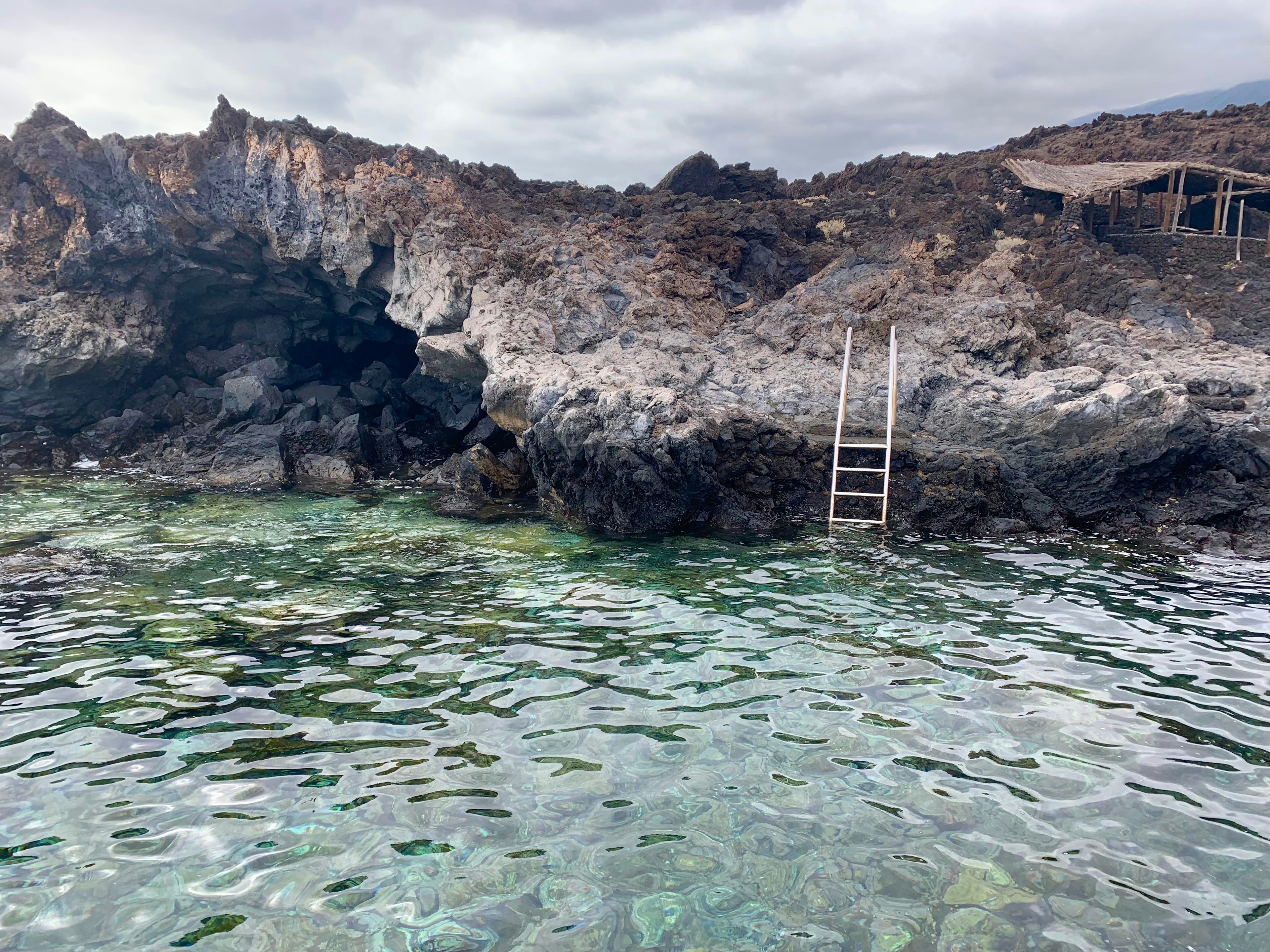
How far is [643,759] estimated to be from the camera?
6.20 m

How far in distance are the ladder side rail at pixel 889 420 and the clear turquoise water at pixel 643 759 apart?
91.1 inches

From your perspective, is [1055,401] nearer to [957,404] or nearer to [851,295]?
[957,404]

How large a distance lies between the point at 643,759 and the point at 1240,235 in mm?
20447

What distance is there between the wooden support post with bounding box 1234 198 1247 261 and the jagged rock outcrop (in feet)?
1.66

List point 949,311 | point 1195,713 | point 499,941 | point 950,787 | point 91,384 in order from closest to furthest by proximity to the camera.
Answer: point 499,941 < point 950,787 < point 1195,713 < point 949,311 < point 91,384

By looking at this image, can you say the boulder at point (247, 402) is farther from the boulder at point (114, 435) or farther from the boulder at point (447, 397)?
the boulder at point (447, 397)

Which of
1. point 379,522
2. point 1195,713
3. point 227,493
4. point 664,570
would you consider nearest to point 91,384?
point 227,493

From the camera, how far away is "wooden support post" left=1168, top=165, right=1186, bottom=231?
61.8ft

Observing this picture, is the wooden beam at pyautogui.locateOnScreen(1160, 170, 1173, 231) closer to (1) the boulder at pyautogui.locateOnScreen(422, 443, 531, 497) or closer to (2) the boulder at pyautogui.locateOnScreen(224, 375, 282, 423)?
(1) the boulder at pyautogui.locateOnScreen(422, 443, 531, 497)

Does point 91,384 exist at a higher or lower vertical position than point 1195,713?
higher

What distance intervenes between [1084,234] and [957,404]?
25.5 feet

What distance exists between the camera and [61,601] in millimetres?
10156

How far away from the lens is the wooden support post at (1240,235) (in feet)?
57.2

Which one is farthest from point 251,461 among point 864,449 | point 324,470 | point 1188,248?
point 1188,248
